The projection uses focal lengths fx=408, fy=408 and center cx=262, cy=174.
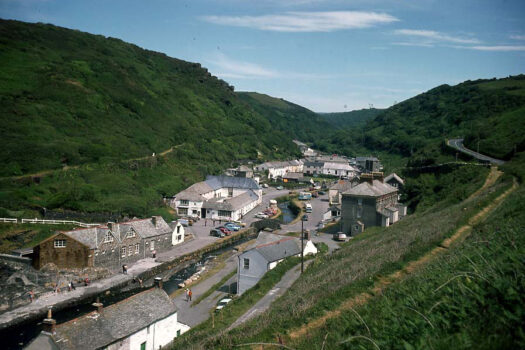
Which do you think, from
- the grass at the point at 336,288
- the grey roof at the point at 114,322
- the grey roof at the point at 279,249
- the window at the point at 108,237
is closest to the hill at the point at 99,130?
the window at the point at 108,237

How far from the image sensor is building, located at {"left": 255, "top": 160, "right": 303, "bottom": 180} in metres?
103

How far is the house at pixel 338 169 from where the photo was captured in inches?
4345

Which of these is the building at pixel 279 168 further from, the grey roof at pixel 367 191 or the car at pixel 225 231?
the grey roof at pixel 367 191

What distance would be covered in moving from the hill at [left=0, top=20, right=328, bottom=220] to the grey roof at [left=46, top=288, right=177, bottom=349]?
25100mm

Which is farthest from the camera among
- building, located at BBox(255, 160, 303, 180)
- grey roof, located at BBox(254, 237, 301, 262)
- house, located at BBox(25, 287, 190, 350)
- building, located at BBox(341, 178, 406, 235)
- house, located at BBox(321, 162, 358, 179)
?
house, located at BBox(321, 162, 358, 179)

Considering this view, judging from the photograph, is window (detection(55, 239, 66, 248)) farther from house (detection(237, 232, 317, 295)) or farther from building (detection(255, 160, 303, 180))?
building (detection(255, 160, 303, 180))

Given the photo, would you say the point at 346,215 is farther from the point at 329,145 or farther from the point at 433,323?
the point at 329,145

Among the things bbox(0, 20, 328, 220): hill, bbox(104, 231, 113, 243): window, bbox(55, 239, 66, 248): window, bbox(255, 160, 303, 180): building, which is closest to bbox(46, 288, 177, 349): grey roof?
bbox(104, 231, 113, 243): window

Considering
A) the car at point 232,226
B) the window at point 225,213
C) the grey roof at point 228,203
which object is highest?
the grey roof at point 228,203

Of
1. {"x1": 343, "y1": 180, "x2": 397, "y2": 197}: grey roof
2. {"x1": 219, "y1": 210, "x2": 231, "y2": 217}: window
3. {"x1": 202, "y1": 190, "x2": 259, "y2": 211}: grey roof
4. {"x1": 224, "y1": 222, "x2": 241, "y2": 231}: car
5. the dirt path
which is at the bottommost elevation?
{"x1": 224, "y1": 222, "x2": 241, "y2": 231}: car

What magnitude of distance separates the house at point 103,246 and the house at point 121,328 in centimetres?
1284

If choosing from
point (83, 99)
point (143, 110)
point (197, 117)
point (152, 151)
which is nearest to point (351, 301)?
point (152, 151)

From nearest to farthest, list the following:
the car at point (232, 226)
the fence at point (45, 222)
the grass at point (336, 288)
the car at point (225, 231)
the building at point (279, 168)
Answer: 1. the grass at point (336, 288)
2. the fence at point (45, 222)
3. the car at point (225, 231)
4. the car at point (232, 226)
5. the building at point (279, 168)

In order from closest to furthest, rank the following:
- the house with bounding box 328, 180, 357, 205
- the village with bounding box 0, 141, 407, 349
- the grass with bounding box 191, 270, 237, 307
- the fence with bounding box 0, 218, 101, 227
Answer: the village with bounding box 0, 141, 407, 349 → the grass with bounding box 191, 270, 237, 307 → the fence with bounding box 0, 218, 101, 227 → the house with bounding box 328, 180, 357, 205
